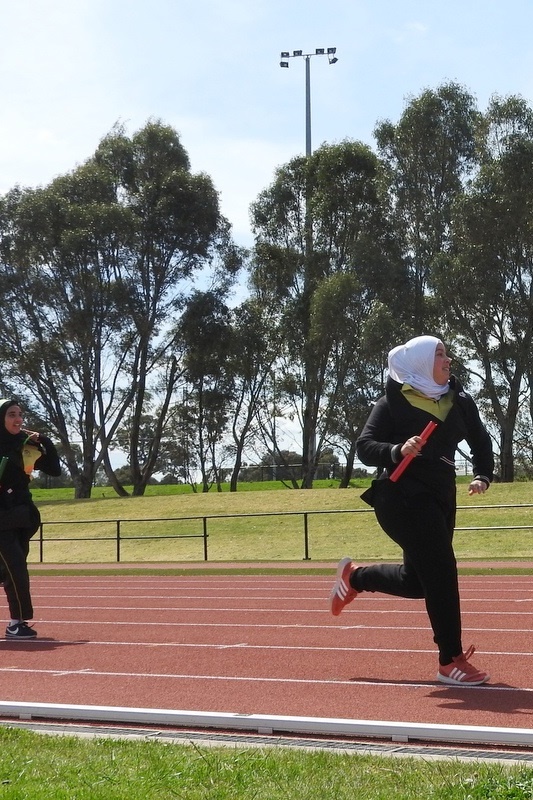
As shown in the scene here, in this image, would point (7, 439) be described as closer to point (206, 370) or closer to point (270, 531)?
point (270, 531)

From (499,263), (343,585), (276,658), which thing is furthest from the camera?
(499,263)

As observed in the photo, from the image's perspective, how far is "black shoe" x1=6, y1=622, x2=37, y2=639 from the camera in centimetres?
1012

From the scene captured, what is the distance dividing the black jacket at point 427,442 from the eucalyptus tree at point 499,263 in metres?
41.4

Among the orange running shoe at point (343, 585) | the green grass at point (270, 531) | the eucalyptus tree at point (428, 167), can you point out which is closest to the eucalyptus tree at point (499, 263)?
the eucalyptus tree at point (428, 167)

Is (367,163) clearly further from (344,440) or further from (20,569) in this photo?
(20,569)

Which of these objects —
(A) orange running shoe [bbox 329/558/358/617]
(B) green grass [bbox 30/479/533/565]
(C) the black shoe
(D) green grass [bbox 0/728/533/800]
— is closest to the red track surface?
(C) the black shoe

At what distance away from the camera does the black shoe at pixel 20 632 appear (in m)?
10.1

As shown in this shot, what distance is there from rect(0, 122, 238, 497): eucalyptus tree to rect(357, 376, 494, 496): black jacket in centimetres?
4818

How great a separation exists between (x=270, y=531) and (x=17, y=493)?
23.9 meters

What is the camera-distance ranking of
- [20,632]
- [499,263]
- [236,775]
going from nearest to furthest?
[236,775], [20,632], [499,263]

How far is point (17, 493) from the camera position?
32.7 ft

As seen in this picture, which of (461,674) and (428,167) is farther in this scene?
(428,167)

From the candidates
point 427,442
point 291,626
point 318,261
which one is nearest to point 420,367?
point 427,442

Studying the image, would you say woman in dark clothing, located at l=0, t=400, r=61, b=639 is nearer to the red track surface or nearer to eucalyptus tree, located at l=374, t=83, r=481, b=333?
the red track surface
